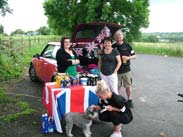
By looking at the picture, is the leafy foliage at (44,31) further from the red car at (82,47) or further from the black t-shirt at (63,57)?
the black t-shirt at (63,57)

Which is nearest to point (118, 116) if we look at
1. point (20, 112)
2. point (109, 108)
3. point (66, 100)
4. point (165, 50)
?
point (109, 108)

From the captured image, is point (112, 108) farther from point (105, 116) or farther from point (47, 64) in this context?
point (47, 64)

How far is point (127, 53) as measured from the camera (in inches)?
293

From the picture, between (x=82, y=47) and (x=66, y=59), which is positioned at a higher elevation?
(x=82, y=47)

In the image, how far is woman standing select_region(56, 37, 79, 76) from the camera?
6934 millimetres

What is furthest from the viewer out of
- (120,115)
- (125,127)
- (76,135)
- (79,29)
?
(79,29)

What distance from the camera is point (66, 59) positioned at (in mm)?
6934

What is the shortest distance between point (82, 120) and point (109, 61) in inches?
64.2

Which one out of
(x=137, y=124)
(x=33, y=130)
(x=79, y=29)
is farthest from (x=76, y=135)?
(x=79, y=29)

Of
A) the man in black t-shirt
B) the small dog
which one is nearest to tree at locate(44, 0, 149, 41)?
the man in black t-shirt

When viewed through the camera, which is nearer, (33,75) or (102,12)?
(33,75)

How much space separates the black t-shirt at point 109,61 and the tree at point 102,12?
1584cm

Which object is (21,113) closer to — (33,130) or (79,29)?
(33,130)

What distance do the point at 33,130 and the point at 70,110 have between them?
80cm
